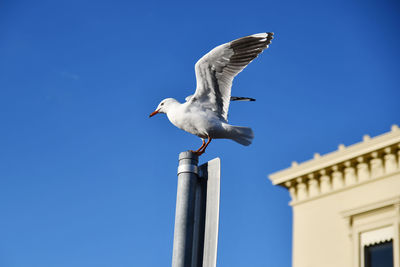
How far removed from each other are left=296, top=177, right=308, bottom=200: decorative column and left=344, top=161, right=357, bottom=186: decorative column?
1110mm

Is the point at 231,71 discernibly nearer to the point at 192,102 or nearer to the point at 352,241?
the point at 192,102

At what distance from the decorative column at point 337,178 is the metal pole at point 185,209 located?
12.3m

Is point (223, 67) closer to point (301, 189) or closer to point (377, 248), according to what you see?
point (377, 248)

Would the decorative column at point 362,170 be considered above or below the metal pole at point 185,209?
→ above

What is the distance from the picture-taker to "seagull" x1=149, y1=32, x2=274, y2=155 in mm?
3822

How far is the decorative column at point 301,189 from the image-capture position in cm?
1545

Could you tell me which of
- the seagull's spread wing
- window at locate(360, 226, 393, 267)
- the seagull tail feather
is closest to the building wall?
window at locate(360, 226, 393, 267)

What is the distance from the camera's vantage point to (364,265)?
45.6ft

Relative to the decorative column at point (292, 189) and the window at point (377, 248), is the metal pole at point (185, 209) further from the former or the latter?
the decorative column at point (292, 189)

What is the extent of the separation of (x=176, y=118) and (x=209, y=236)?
1427 millimetres

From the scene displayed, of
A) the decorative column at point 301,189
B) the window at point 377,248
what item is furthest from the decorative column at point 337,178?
the window at point 377,248

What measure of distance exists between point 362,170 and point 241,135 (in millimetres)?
11092

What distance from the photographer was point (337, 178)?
14.9 meters

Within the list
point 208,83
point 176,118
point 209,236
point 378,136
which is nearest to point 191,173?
point 209,236
